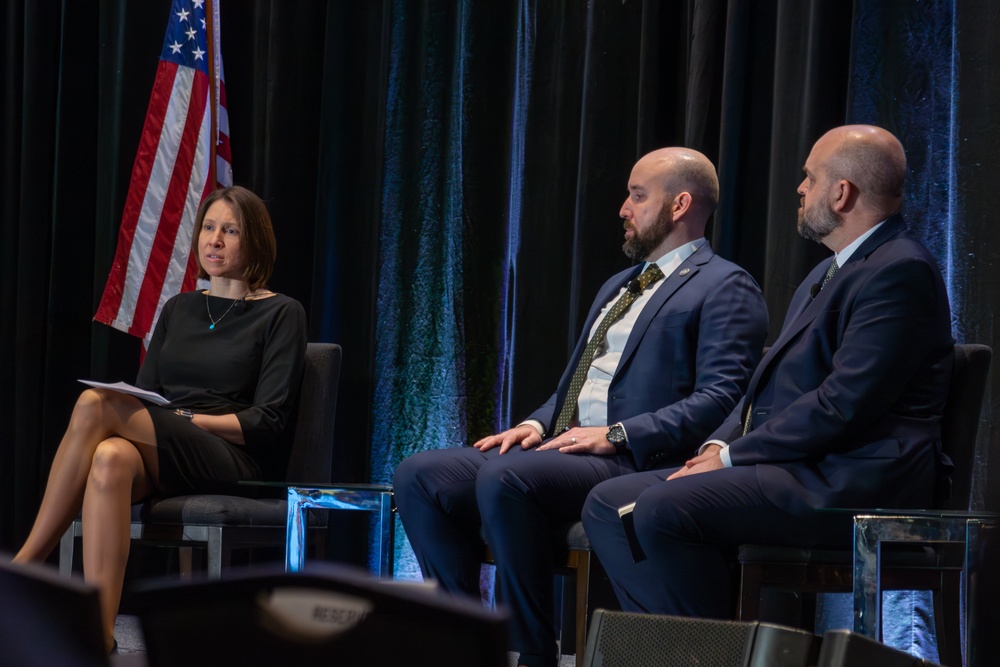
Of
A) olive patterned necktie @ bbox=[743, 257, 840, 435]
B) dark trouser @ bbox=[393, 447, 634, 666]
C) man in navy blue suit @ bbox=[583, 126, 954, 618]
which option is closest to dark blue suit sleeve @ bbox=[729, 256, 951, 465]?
man in navy blue suit @ bbox=[583, 126, 954, 618]

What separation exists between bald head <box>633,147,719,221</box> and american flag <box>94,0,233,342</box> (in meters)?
1.71

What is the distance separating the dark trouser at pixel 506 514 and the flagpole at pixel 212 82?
1.69 metres

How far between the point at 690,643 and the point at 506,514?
1163 mm

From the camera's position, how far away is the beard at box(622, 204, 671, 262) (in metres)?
2.78

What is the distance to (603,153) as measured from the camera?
3.37 m

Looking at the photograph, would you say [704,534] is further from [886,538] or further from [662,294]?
[662,294]

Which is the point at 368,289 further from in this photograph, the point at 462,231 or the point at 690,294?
the point at 690,294

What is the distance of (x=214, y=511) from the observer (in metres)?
2.76

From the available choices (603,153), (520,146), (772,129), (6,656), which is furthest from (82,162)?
(6,656)

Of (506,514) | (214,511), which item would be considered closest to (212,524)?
(214,511)

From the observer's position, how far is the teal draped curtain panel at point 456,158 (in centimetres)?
288

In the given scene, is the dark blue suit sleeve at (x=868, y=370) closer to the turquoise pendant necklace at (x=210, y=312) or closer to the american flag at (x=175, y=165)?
the turquoise pendant necklace at (x=210, y=312)

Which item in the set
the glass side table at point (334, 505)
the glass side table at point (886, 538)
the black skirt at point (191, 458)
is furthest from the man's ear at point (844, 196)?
the black skirt at point (191, 458)

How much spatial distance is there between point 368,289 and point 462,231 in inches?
14.3
